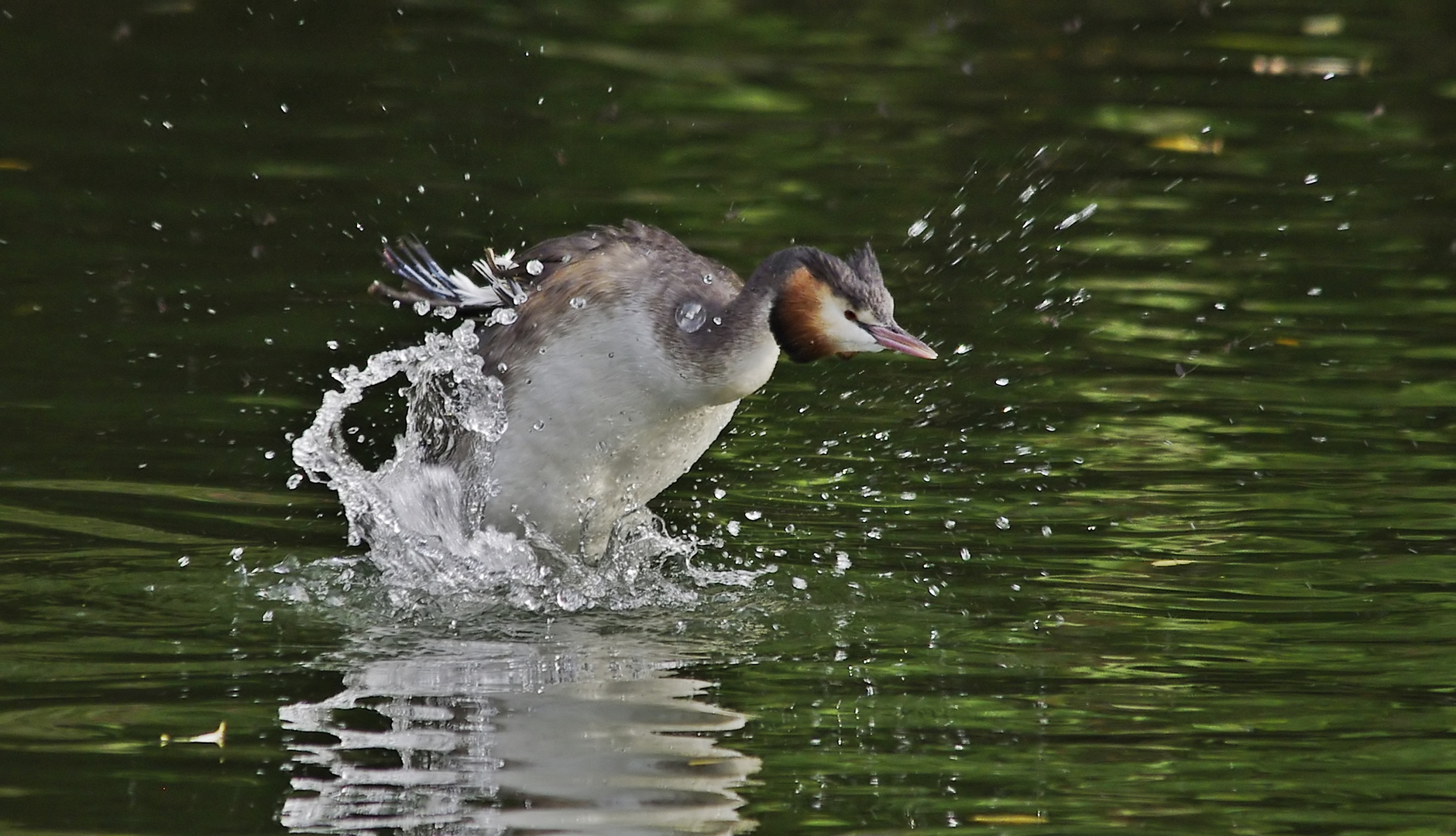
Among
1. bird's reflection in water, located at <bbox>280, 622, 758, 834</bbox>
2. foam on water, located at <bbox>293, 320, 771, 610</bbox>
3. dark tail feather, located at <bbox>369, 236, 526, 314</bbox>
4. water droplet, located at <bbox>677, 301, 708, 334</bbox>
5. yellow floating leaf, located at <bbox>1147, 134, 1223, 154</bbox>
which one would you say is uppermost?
yellow floating leaf, located at <bbox>1147, 134, 1223, 154</bbox>

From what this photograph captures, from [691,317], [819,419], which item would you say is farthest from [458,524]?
[819,419]

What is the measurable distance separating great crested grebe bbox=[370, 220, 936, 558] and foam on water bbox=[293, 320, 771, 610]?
0.08 m

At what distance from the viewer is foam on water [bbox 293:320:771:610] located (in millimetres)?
8391

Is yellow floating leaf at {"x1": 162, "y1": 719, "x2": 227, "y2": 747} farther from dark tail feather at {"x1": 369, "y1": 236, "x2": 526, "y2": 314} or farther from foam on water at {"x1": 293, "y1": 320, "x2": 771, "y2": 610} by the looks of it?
dark tail feather at {"x1": 369, "y1": 236, "x2": 526, "y2": 314}

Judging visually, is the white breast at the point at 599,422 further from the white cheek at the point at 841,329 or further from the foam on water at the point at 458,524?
the white cheek at the point at 841,329

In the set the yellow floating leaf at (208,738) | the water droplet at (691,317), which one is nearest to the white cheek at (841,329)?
the water droplet at (691,317)

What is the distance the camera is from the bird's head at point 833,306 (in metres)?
7.48

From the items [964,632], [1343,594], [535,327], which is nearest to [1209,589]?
[1343,594]

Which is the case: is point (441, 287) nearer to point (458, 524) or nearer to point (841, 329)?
point (458, 524)

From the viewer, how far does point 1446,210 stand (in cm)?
1379

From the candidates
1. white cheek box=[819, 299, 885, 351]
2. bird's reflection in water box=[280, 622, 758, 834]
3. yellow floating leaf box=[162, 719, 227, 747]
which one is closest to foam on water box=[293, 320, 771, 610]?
bird's reflection in water box=[280, 622, 758, 834]

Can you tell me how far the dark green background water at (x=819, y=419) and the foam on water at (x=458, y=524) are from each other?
282 mm

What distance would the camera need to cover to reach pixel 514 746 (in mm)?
6582

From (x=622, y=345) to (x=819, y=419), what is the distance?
271 centimetres
